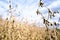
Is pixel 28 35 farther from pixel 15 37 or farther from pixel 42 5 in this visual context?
pixel 42 5

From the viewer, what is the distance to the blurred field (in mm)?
5677

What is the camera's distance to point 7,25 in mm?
6004

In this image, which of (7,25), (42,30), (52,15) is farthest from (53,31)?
(42,30)

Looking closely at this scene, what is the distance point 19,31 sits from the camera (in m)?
6.21

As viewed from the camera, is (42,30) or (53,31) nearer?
(53,31)

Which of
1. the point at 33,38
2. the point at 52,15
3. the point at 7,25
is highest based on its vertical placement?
the point at 52,15

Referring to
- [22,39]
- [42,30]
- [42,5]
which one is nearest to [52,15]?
[42,5]

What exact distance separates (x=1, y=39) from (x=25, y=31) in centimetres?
90

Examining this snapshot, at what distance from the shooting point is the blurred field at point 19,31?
5677 millimetres

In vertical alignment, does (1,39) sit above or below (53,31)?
below

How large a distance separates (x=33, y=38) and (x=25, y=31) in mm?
302

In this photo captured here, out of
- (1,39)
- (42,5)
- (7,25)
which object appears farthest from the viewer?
(7,25)

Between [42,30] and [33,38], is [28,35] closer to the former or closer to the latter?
[33,38]

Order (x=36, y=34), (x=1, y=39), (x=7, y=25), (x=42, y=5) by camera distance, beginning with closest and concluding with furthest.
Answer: (x=42, y=5), (x=1, y=39), (x=7, y=25), (x=36, y=34)
